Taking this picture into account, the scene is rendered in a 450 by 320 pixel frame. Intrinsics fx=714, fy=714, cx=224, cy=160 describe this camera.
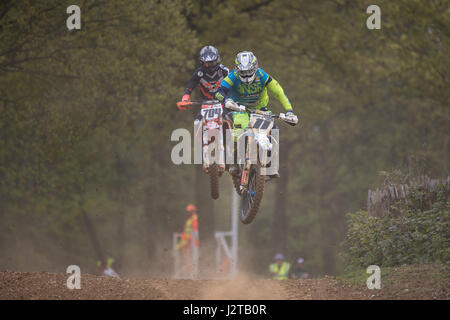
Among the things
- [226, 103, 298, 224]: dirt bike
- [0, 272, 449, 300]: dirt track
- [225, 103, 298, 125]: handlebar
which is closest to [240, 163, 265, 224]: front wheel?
[226, 103, 298, 224]: dirt bike

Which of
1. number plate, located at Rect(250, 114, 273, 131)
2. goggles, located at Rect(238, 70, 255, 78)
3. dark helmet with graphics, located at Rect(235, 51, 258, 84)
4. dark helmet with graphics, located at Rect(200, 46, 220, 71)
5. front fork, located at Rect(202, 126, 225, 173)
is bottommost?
front fork, located at Rect(202, 126, 225, 173)

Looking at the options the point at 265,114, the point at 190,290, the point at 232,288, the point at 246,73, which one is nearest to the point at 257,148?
the point at 265,114

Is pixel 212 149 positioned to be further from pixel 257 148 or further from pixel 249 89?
pixel 249 89

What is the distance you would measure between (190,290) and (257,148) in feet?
9.51

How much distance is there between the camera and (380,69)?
25156 millimetres

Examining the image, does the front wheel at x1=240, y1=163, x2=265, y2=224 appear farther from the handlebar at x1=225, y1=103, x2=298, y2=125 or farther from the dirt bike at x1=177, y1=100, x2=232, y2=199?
the handlebar at x1=225, y1=103, x2=298, y2=125

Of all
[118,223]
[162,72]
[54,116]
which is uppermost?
[162,72]

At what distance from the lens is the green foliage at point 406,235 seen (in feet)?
39.6

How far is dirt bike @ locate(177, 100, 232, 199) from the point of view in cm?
1270

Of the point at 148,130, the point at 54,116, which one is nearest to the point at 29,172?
the point at 54,116

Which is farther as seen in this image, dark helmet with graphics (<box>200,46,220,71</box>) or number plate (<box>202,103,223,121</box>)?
dark helmet with graphics (<box>200,46,220,71</box>)

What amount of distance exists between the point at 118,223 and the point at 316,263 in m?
10.6

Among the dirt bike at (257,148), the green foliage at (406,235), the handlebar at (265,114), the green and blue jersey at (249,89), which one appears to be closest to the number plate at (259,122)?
the dirt bike at (257,148)
